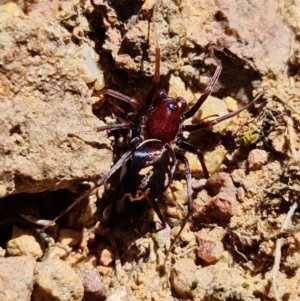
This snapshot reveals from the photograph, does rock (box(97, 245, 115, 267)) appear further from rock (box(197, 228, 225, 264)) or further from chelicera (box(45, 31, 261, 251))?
rock (box(197, 228, 225, 264))

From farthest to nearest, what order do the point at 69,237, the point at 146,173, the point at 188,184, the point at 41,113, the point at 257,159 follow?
1. the point at 257,159
2. the point at 188,184
3. the point at 69,237
4. the point at 146,173
5. the point at 41,113

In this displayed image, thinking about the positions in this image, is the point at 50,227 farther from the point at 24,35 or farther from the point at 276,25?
the point at 276,25

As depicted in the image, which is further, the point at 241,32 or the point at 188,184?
the point at 241,32

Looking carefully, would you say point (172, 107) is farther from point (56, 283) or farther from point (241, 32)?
point (56, 283)

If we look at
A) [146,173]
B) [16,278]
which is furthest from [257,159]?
[16,278]

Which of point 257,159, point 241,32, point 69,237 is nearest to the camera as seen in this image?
point 69,237

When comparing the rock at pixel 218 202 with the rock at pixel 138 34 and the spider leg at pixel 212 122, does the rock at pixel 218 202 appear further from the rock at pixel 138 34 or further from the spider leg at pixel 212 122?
the rock at pixel 138 34

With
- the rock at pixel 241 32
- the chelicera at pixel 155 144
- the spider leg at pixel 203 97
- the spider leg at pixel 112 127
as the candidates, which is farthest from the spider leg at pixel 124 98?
the rock at pixel 241 32

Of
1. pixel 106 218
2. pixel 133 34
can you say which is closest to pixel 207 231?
pixel 106 218

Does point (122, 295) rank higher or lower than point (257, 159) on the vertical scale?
lower
